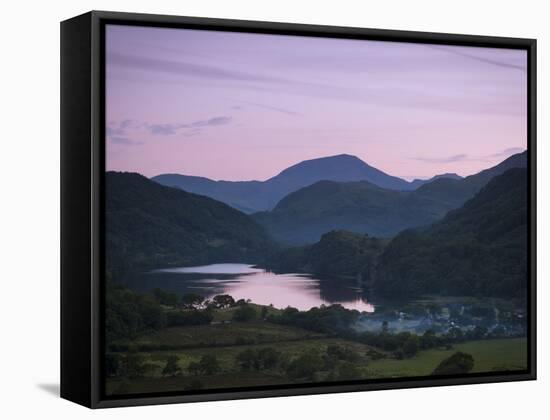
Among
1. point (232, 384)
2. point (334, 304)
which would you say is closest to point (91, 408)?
point (232, 384)

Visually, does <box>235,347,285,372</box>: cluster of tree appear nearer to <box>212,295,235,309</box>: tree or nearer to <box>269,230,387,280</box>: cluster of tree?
<box>212,295,235,309</box>: tree

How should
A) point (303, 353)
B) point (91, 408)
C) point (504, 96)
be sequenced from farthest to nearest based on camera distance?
1. point (504, 96)
2. point (303, 353)
3. point (91, 408)

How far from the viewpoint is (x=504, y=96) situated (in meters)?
11.4

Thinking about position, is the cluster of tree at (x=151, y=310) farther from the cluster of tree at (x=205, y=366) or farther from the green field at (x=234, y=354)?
the cluster of tree at (x=205, y=366)

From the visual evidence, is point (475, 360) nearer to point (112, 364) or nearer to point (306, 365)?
point (306, 365)

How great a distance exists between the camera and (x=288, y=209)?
1072 cm

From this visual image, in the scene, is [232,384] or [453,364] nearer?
[232,384]

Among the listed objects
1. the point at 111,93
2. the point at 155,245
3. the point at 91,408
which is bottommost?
the point at 91,408

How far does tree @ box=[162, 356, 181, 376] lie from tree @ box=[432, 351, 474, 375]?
2.10 meters

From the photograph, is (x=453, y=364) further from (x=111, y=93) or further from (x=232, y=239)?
(x=111, y=93)

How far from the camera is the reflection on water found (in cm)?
1015

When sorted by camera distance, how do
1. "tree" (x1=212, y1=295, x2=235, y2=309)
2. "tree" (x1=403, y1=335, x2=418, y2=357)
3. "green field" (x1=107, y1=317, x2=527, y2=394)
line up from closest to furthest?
1. "green field" (x1=107, y1=317, x2=527, y2=394)
2. "tree" (x1=212, y1=295, x2=235, y2=309)
3. "tree" (x1=403, y1=335, x2=418, y2=357)

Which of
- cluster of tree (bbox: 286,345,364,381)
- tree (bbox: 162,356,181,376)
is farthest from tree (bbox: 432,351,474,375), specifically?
tree (bbox: 162,356,181,376)

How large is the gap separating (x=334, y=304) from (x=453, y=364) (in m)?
1.14
